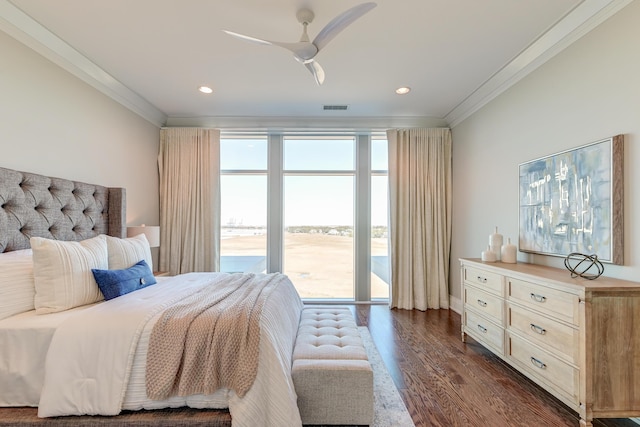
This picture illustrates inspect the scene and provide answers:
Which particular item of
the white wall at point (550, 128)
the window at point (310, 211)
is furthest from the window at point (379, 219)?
the white wall at point (550, 128)

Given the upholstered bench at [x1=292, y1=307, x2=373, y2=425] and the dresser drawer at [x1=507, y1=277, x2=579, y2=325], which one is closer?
the upholstered bench at [x1=292, y1=307, x2=373, y2=425]

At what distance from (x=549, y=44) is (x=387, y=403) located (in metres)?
3.16

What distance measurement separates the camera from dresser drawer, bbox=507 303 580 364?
72.9 inches

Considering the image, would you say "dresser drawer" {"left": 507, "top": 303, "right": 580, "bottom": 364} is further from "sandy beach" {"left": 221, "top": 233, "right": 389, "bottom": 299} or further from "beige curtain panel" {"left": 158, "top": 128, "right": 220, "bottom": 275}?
"beige curtain panel" {"left": 158, "top": 128, "right": 220, "bottom": 275}

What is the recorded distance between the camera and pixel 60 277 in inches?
74.7

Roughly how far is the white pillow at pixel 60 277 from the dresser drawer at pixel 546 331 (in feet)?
10.3

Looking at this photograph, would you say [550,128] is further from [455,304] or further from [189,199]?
[189,199]

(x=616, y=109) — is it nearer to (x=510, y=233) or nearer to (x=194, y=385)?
(x=510, y=233)

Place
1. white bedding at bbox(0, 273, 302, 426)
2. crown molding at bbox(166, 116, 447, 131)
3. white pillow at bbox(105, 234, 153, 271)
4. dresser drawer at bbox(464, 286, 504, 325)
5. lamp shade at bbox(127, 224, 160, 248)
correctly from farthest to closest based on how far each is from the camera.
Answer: crown molding at bbox(166, 116, 447, 131) < lamp shade at bbox(127, 224, 160, 248) < dresser drawer at bbox(464, 286, 504, 325) < white pillow at bbox(105, 234, 153, 271) < white bedding at bbox(0, 273, 302, 426)

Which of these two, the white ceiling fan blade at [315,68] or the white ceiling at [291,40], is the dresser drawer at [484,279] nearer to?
the white ceiling at [291,40]

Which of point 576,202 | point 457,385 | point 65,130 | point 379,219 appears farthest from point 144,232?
point 576,202

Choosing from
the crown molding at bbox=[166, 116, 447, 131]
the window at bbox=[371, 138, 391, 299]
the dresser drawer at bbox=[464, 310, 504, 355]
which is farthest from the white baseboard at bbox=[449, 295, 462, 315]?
the crown molding at bbox=[166, 116, 447, 131]

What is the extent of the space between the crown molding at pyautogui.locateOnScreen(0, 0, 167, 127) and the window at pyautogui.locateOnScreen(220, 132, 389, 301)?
4.82ft

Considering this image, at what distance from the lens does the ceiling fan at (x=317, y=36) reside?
181cm
